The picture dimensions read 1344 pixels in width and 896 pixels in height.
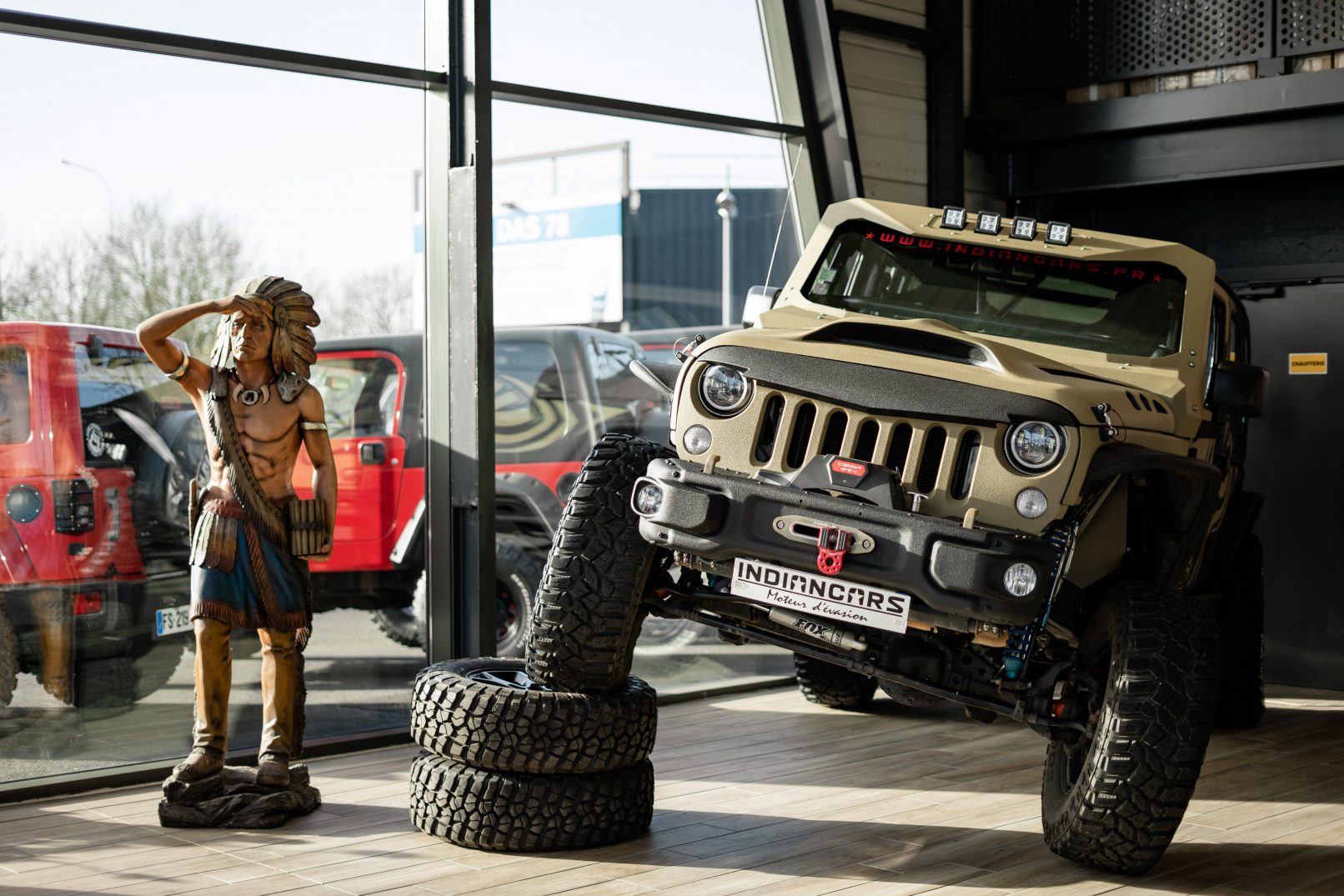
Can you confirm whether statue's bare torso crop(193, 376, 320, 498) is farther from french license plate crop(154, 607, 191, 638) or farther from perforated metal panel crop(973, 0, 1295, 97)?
perforated metal panel crop(973, 0, 1295, 97)

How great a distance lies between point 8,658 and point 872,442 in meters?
3.14

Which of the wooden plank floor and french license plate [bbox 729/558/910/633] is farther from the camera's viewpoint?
the wooden plank floor

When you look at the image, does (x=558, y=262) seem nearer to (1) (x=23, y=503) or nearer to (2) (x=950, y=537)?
(1) (x=23, y=503)

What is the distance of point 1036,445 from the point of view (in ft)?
13.3

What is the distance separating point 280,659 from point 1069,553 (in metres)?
2.58

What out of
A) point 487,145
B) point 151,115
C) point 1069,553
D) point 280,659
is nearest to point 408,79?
point 487,145

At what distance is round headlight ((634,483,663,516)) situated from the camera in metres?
4.14

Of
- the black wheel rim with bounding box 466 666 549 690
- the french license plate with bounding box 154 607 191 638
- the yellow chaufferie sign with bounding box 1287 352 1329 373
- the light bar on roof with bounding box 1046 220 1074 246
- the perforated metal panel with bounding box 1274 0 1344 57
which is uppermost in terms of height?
the perforated metal panel with bounding box 1274 0 1344 57

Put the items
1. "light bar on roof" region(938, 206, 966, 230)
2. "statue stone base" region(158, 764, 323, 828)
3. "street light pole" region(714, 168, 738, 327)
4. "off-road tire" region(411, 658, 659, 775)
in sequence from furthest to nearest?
"street light pole" region(714, 168, 738, 327)
"light bar on roof" region(938, 206, 966, 230)
"statue stone base" region(158, 764, 323, 828)
"off-road tire" region(411, 658, 659, 775)

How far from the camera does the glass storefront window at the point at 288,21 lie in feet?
17.5

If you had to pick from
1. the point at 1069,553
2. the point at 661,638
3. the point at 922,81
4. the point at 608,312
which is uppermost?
the point at 922,81

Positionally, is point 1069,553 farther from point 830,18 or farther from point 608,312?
point 830,18

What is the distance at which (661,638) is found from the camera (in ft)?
23.5

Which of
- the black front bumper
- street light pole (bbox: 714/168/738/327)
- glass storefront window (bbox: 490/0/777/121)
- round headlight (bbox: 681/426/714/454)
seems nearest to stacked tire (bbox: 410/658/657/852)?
the black front bumper
